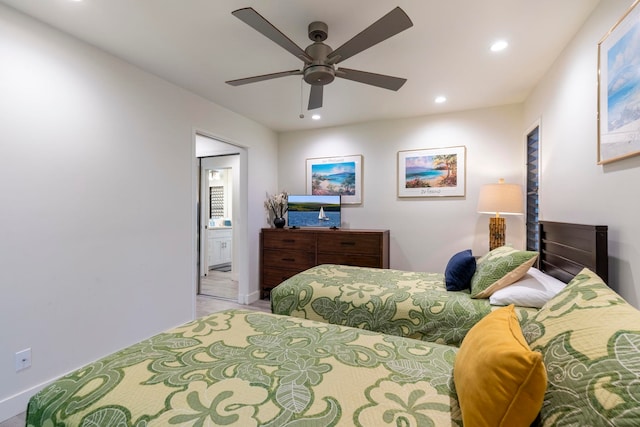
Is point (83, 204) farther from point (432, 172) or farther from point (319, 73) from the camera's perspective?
point (432, 172)

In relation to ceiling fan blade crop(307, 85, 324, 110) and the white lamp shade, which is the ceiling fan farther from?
the white lamp shade

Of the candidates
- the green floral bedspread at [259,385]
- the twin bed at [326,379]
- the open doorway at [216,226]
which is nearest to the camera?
the twin bed at [326,379]

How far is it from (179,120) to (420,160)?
119 inches

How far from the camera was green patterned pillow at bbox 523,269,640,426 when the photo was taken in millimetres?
607

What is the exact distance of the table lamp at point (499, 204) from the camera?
317 cm

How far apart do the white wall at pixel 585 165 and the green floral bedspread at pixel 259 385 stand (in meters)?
1.09

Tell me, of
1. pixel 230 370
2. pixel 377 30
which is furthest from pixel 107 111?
pixel 230 370

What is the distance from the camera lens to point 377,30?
160cm

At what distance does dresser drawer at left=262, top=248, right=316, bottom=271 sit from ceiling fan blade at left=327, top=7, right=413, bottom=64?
109 inches

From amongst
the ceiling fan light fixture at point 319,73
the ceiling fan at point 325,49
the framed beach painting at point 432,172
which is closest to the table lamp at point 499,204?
the framed beach painting at point 432,172

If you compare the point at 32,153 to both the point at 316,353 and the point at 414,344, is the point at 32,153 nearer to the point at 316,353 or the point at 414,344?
the point at 316,353

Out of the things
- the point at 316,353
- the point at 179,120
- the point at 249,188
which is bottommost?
the point at 316,353

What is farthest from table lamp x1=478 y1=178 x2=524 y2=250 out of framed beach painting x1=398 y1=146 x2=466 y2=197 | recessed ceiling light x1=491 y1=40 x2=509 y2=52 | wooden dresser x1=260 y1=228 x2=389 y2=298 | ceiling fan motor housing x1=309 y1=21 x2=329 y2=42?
ceiling fan motor housing x1=309 y1=21 x2=329 y2=42

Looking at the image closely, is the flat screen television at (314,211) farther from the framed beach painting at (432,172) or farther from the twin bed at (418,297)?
the twin bed at (418,297)
